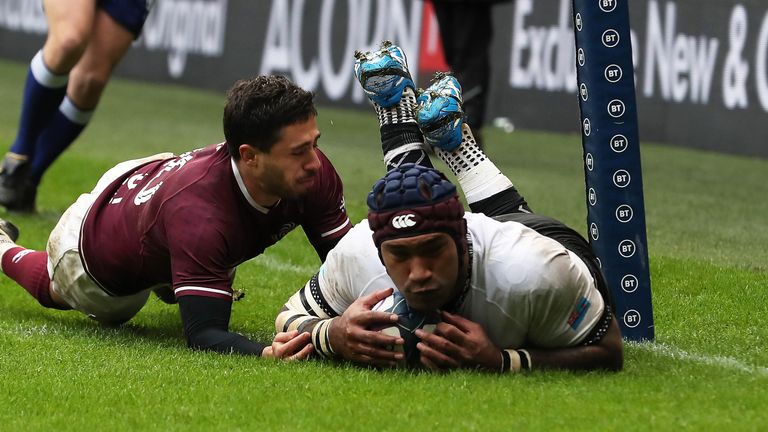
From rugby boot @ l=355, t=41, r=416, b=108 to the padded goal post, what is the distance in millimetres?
682

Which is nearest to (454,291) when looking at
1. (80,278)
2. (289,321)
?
(289,321)

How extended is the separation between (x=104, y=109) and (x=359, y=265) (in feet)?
34.3

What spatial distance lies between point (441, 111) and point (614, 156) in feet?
2.15

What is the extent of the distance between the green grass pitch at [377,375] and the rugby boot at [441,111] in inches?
38.0

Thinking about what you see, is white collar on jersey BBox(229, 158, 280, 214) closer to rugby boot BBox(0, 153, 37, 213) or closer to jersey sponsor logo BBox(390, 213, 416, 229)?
jersey sponsor logo BBox(390, 213, 416, 229)

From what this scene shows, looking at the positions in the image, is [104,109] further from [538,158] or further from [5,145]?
[538,158]

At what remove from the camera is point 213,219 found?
4.39m

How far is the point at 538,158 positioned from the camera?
36.2 ft

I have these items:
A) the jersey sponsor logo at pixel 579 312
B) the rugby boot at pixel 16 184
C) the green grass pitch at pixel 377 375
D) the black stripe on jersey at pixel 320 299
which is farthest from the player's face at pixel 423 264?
the rugby boot at pixel 16 184

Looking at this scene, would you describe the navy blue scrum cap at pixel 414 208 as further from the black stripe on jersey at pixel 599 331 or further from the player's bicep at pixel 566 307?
the black stripe on jersey at pixel 599 331

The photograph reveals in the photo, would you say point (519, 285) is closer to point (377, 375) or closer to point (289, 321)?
point (377, 375)

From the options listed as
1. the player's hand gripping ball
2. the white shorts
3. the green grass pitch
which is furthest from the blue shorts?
the player's hand gripping ball

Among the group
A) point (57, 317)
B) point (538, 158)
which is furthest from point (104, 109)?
point (57, 317)

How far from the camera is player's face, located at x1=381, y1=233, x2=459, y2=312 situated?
3.68 metres
